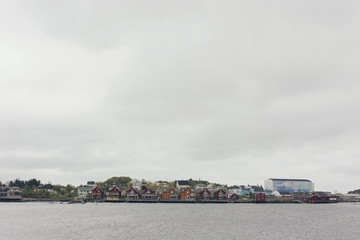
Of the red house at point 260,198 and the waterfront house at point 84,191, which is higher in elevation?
the waterfront house at point 84,191

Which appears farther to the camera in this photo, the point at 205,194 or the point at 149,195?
the point at 205,194

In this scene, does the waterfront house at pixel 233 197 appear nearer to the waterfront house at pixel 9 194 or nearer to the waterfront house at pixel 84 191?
the waterfront house at pixel 84 191

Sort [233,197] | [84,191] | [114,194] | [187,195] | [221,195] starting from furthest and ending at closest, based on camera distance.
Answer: [84,191], [233,197], [221,195], [187,195], [114,194]

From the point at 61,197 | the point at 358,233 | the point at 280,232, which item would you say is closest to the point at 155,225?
the point at 280,232

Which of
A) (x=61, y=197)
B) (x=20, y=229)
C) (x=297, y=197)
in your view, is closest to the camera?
(x=20, y=229)

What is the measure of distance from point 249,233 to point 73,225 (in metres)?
30.5

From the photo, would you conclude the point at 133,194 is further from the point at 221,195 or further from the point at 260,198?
the point at 260,198

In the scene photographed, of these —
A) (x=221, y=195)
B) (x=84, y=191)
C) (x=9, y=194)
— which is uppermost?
(x=84, y=191)

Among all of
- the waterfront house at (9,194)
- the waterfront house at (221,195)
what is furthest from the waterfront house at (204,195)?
the waterfront house at (9,194)

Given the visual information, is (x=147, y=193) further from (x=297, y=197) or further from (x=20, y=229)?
(x=20, y=229)

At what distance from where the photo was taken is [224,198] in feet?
538

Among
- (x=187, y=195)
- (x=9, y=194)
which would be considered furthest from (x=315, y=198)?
(x=9, y=194)

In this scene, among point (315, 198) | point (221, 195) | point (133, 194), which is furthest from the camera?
point (315, 198)

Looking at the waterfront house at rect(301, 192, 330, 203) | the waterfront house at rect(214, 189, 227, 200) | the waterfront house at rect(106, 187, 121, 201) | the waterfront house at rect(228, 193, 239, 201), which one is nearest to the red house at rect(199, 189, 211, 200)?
the waterfront house at rect(214, 189, 227, 200)
